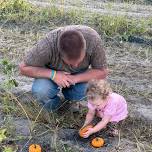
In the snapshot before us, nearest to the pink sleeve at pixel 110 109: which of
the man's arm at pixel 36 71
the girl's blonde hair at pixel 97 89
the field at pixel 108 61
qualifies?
the girl's blonde hair at pixel 97 89

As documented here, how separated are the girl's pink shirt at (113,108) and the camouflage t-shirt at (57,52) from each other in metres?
0.39

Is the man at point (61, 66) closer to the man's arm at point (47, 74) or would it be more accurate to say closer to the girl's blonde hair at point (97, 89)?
the man's arm at point (47, 74)

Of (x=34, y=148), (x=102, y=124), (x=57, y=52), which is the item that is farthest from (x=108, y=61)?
(x=34, y=148)

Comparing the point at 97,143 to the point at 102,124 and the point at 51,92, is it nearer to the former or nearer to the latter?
the point at 102,124

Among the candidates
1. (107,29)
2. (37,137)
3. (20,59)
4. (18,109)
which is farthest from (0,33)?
(37,137)

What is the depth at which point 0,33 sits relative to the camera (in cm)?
718

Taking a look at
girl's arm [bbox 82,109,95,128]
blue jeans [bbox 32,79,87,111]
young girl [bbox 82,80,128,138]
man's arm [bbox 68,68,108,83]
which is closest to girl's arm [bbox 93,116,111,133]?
young girl [bbox 82,80,128,138]

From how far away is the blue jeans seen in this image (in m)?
4.69

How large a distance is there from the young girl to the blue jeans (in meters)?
0.44

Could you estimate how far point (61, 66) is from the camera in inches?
180

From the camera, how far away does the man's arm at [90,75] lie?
4582 mm

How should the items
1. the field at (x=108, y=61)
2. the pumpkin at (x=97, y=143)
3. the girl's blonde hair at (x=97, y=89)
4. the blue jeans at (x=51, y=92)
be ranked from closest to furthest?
1. the girl's blonde hair at (x=97, y=89)
2. the pumpkin at (x=97, y=143)
3. the field at (x=108, y=61)
4. the blue jeans at (x=51, y=92)

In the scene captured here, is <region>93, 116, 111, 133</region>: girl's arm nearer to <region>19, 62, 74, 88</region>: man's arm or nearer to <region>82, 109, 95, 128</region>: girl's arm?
<region>82, 109, 95, 128</region>: girl's arm

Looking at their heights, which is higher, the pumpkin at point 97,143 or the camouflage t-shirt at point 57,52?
the camouflage t-shirt at point 57,52
